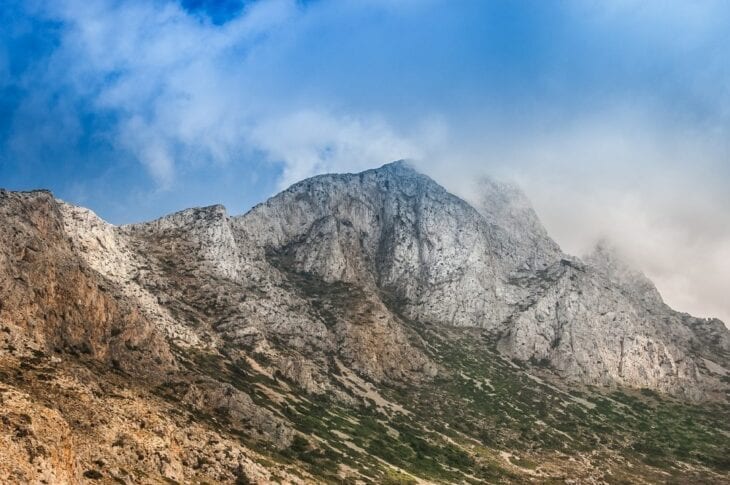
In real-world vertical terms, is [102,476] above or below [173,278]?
below

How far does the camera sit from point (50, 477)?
35062mm

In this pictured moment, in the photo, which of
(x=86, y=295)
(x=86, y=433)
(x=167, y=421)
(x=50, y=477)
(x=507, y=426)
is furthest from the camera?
(x=507, y=426)

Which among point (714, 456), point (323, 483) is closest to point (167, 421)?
point (323, 483)

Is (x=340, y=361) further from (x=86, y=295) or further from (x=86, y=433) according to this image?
(x=86, y=433)

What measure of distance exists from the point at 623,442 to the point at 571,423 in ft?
52.5

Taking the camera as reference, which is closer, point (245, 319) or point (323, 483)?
point (323, 483)

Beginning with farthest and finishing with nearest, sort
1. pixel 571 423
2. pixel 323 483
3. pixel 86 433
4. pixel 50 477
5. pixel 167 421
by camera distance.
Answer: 1. pixel 571 423
2. pixel 323 483
3. pixel 167 421
4. pixel 86 433
5. pixel 50 477

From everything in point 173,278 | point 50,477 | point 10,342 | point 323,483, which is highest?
point 173,278

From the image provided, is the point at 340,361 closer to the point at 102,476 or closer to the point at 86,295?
the point at 86,295

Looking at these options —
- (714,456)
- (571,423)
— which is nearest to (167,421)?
(571,423)

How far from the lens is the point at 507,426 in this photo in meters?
154

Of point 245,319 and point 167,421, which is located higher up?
point 245,319

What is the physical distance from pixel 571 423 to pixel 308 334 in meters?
94.1

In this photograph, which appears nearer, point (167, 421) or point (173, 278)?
point (167, 421)
